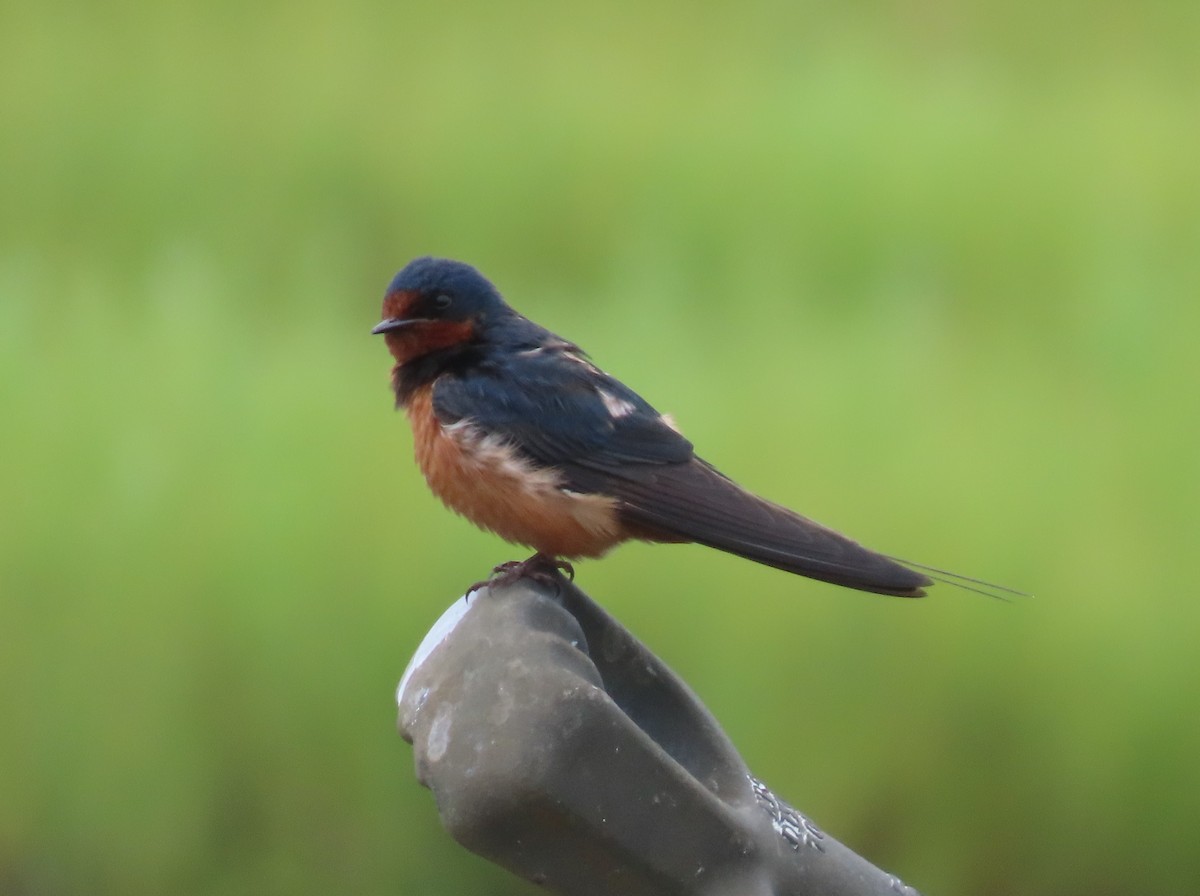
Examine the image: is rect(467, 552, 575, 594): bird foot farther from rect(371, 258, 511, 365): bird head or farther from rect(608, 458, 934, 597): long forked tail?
rect(371, 258, 511, 365): bird head

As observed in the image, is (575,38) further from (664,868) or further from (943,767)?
(664,868)

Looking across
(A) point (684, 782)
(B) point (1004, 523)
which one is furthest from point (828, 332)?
(A) point (684, 782)

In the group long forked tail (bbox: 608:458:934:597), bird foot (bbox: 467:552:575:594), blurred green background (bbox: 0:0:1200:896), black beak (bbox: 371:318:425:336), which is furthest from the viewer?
blurred green background (bbox: 0:0:1200:896)

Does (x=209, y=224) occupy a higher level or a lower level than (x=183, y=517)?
higher

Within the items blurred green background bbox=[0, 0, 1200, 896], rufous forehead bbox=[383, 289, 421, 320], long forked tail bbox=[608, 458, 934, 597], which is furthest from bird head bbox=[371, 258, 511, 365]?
blurred green background bbox=[0, 0, 1200, 896]

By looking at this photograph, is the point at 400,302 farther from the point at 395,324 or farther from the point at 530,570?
the point at 530,570
